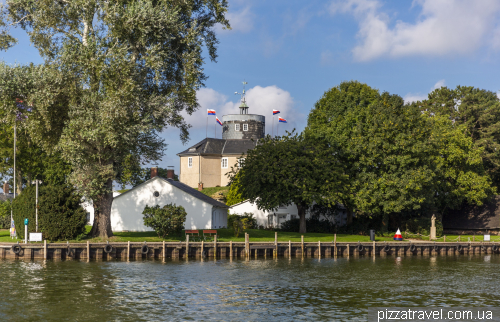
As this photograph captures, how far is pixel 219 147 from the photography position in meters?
105

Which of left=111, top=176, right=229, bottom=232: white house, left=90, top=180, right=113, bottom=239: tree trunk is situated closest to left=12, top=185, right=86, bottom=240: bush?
left=90, top=180, right=113, bottom=239: tree trunk

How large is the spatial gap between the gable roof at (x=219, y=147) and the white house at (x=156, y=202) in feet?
144

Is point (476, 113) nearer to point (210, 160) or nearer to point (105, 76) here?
point (210, 160)

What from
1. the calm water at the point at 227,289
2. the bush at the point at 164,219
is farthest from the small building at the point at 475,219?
the bush at the point at 164,219

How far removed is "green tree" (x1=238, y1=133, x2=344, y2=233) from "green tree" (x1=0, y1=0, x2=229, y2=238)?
16040mm

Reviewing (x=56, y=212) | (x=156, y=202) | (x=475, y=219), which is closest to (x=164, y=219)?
(x=56, y=212)

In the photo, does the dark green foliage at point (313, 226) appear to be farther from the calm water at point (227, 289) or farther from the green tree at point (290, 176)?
the calm water at point (227, 289)

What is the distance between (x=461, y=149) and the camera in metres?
66.0

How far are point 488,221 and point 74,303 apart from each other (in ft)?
211

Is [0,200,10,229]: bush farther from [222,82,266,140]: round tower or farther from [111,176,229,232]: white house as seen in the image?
[222,82,266,140]: round tower

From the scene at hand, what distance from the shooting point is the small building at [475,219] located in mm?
73250

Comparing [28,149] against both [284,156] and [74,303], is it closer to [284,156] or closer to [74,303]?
[284,156]

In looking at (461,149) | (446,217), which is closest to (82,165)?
(461,149)

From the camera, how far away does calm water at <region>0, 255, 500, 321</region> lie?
22625mm
